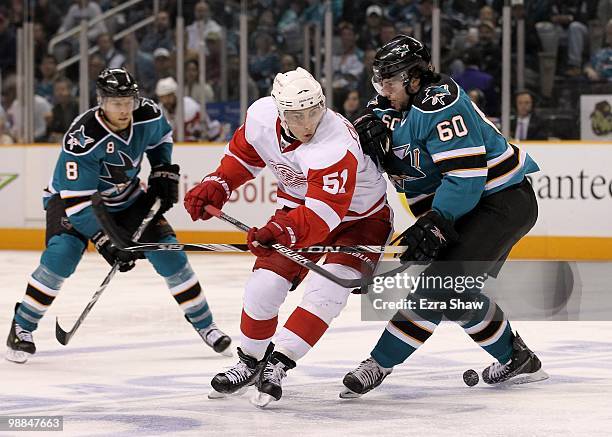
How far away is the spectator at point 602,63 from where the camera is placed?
27.4 feet

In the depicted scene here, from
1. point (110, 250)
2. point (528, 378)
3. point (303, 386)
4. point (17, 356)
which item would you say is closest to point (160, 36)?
point (110, 250)

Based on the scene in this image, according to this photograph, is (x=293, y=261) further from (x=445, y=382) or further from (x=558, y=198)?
(x=558, y=198)

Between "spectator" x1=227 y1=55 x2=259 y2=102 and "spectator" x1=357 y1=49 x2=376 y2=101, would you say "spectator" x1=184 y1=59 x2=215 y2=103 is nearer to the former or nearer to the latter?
"spectator" x1=227 y1=55 x2=259 y2=102

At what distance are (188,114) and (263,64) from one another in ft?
2.11

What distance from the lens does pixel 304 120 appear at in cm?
346

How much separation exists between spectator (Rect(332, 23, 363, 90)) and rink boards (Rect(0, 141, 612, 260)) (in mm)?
817

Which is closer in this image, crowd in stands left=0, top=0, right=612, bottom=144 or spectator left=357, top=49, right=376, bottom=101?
crowd in stands left=0, top=0, right=612, bottom=144

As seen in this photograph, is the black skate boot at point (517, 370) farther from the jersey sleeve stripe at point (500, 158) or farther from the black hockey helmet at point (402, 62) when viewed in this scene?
the black hockey helmet at point (402, 62)

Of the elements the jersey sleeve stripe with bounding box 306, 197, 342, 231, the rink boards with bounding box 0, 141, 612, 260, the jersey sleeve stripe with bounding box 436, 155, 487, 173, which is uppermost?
the jersey sleeve stripe with bounding box 436, 155, 487, 173

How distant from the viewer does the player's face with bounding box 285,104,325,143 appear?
3461 mm

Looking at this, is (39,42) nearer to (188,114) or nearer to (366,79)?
(188,114)

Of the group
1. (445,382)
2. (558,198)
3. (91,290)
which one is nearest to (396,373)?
(445,382)

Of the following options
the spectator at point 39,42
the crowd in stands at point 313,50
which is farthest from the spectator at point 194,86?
the spectator at point 39,42

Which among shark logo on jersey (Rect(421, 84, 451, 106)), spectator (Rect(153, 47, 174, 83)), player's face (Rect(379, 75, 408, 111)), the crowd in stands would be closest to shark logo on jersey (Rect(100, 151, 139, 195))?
player's face (Rect(379, 75, 408, 111))
